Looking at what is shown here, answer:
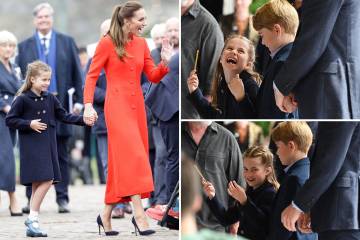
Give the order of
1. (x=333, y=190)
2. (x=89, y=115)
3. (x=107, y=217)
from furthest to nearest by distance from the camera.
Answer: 1. (x=107, y=217)
2. (x=89, y=115)
3. (x=333, y=190)

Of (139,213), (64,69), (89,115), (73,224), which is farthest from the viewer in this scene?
(64,69)

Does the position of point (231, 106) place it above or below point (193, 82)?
below

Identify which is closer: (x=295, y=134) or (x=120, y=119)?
(x=295, y=134)

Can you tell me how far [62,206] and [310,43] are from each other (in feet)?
21.3

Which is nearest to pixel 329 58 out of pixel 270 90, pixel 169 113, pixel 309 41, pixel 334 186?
pixel 309 41

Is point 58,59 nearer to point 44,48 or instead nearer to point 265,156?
point 44,48

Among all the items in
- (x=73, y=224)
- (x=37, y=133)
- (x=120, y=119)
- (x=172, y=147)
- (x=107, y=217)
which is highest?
(x=120, y=119)

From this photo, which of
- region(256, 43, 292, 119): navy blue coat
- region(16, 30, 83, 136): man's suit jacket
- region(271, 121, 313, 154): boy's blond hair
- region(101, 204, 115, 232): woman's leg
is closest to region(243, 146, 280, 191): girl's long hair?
region(271, 121, 313, 154): boy's blond hair

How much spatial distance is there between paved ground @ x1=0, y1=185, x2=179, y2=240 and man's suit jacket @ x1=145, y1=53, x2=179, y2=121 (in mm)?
981

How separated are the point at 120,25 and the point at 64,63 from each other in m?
3.95

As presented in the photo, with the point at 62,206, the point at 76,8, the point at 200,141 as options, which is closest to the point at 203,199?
the point at 200,141

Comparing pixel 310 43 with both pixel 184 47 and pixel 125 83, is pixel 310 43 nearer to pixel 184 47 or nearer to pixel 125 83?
pixel 184 47

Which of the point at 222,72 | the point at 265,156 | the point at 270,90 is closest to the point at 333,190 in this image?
the point at 265,156

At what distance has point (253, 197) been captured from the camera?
8.55 meters
